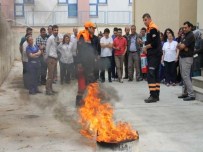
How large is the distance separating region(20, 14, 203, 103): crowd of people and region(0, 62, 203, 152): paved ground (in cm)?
53

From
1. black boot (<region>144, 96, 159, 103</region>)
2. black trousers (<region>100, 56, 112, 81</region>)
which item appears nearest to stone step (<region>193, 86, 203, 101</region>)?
black boot (<region>144, 96, 159, 103</region>)

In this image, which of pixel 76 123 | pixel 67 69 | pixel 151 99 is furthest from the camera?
pixel 67 69

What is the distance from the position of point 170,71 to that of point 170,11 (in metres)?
3.78

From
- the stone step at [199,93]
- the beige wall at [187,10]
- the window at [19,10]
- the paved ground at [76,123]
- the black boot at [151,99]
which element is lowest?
the paved ground at [76,123]

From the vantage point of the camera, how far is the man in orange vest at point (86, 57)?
812 cm

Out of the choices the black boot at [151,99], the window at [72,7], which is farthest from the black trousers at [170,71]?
the window at [72,7]

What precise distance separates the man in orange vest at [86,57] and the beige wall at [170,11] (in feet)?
20.9

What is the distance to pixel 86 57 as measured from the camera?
823 cm

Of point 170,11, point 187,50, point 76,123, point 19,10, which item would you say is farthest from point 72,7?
point 170,11

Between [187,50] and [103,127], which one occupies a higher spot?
[187,50]

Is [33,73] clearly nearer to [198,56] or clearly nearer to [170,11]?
[198,56]

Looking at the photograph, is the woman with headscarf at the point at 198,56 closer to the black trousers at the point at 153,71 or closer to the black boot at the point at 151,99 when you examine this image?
the black trousers at the point at 153,71

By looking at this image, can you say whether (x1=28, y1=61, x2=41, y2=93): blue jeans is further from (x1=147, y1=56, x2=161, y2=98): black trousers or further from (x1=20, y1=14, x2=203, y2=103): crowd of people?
(x1=147, y1=56, x2=161, y2=98): black trousers

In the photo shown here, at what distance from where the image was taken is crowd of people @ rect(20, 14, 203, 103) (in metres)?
8.34
